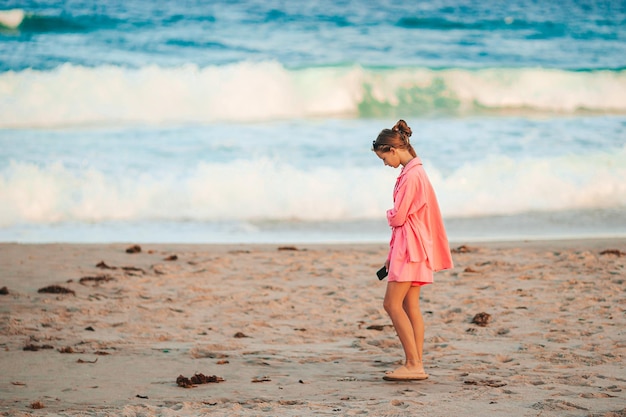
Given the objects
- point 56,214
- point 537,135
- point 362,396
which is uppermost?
point 537,135

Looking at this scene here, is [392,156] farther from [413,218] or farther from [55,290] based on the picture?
[55,290]

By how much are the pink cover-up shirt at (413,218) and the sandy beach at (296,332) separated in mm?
727

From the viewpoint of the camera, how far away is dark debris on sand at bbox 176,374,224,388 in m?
5.12

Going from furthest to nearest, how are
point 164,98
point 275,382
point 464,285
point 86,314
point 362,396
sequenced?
point 164,98, point 464,285, point 86,314, point 275,382, point 362,396

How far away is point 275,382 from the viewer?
5.20 metres

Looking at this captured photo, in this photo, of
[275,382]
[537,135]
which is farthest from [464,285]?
[537,135]

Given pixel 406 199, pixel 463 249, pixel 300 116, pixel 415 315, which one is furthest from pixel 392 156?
pixel 300 116

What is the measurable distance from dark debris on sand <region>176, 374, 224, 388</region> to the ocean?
573 cm

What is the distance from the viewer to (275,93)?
21.7 meters

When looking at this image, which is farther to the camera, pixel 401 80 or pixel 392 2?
pixel 392 2

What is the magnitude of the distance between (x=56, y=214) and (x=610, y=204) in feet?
26.8

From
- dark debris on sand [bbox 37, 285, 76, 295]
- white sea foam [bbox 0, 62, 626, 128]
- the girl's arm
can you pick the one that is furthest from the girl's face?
white sea foam [bbox 0, 62, 626, 128]

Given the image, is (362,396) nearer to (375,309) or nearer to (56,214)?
→ (375,309)

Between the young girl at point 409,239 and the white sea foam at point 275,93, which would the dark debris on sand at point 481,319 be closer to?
the young girl at point 409,239
